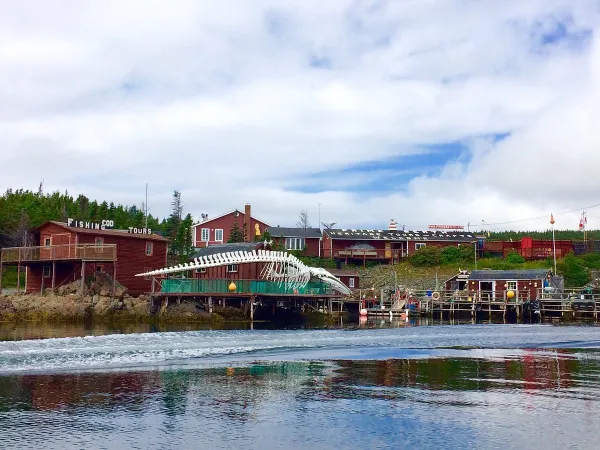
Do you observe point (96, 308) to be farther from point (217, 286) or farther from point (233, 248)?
point (233, 248)

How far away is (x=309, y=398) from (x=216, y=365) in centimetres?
660

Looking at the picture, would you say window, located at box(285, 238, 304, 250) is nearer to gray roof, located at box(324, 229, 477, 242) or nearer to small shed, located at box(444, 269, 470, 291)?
gray roof, located at box(324, 229, 477, 242)

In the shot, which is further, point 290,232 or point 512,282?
point 290,232

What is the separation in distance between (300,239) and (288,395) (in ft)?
230

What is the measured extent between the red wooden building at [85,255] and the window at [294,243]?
3083 cm

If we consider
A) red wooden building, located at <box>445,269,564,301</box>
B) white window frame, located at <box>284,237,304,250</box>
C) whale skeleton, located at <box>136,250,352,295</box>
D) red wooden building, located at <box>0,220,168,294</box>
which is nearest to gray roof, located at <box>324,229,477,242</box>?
white window frame, located at <box>284,237,304,250</box>

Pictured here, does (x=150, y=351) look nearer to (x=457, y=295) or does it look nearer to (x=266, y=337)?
(x=266, y=337)

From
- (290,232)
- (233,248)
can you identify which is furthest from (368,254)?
(233,248)

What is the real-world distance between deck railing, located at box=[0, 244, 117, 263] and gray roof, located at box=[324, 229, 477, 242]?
40.7m

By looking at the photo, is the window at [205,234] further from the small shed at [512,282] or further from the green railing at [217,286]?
the small shed at [512,282]

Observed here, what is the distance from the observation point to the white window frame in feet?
290

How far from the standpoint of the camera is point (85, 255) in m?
50.0

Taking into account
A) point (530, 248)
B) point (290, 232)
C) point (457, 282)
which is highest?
point (290, 232)

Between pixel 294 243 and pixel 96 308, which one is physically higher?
pixel 294 243
